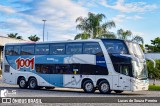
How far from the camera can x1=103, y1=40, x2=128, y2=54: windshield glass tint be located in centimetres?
2253

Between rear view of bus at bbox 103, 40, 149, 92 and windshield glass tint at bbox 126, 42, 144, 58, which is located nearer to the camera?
rear view of bus at bbox 103, 40, 149, 92

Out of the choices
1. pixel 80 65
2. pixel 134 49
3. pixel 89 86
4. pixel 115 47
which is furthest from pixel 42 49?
pixel 134 49

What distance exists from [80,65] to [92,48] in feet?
5.17

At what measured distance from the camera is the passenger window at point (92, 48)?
912 inches

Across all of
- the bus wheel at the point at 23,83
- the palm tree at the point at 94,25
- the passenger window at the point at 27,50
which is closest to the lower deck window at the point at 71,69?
the passenger window at the point at 27,50

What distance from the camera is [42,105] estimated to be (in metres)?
14.6

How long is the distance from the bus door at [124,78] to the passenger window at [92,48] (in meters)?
1.85

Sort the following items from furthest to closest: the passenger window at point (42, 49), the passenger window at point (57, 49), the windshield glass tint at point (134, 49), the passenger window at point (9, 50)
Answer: the passenger window at point (9, 50) → the passenger window at point (42, 49) → the passenger window at point (57, 49) → the windshield glass tint at point (134, 49)

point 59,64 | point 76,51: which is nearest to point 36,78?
point 59,64

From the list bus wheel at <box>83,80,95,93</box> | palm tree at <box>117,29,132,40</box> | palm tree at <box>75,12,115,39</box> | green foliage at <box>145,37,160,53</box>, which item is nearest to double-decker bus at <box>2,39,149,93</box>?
bus wheel at <box>83,80,95,93</box>

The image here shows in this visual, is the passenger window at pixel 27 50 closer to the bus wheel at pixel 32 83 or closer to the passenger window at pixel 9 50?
the passenger window at pixel 9 50

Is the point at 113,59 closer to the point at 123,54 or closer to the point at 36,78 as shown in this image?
the point at 123,54

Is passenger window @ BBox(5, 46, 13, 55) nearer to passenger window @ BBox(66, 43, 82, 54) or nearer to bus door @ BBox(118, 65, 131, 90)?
passenger window @ BBox(66, 43, 82, 54)

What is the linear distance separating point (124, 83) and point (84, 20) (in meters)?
28.4
